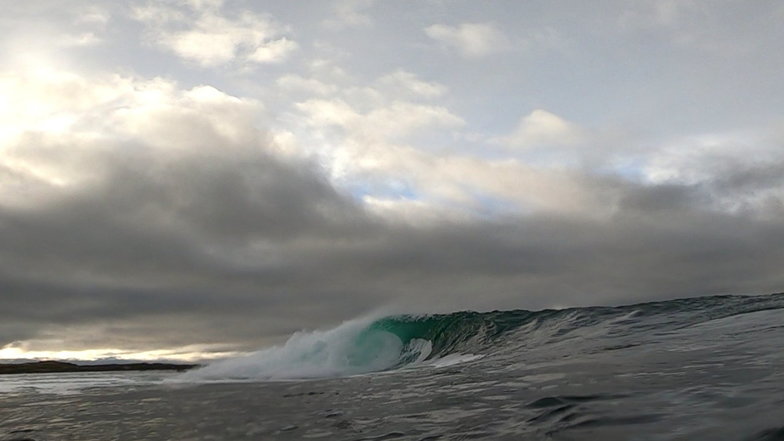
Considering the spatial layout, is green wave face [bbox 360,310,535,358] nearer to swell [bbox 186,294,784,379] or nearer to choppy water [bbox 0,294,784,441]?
swell [bbox 186,294,784,379]

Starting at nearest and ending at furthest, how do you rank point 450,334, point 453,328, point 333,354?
point 333,354
point 450,334
point 453,328

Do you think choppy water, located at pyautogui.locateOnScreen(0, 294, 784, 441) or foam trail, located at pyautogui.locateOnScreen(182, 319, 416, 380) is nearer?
choppy water, located at pyautogui.locateOnScreen(0, 294, 784, 441)

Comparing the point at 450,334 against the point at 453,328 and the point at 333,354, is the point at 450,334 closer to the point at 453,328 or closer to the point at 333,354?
the point at 453,328

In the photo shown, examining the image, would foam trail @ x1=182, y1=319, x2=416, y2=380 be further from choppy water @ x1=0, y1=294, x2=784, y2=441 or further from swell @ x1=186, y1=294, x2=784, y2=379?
choppy water @ x1=0, y1=294, x2=784, y2=441

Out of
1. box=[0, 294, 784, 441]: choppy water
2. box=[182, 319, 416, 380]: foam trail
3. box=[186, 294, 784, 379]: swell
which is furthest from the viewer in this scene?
box=[182, 319, 416, 380]: foam trail

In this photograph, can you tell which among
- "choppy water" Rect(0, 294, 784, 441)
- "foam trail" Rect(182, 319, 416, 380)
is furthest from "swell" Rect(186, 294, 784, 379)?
"choppy water" Rect(0, 294, 784, 441)

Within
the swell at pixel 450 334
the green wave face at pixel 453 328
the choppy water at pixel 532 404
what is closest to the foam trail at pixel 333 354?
the swell at pixel 450 334

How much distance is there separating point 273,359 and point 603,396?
1780 centimetres

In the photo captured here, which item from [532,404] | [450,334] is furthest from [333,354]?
[532,404]

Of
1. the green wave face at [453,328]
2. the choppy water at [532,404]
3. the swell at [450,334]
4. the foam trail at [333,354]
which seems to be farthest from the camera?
the green wave face at [453,328]

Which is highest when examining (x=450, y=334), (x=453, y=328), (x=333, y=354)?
(x=453, y=328)

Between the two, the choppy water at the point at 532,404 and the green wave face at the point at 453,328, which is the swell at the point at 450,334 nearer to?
the green wave face at the point at 453,328

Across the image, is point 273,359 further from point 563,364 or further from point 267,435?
point 267,435

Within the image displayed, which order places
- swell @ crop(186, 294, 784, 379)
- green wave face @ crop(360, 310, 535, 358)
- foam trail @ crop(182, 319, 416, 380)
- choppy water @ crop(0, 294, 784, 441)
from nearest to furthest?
choppy water @ crop(0, 294, 784, 441) < swell @ crop(186, 294, 784, 379) < foam trail @ crop(182, 319, 416, 380) < green wave face @ crop(360, 310, 535, 358)
